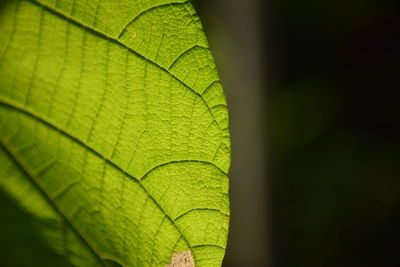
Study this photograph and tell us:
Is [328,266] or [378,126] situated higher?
[378,126]

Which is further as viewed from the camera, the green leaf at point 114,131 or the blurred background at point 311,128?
the blurred background at point 311,128

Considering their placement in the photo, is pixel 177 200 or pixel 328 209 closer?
pixel 177 200

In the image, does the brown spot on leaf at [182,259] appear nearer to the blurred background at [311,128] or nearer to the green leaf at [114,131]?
the green leaf at [114,131]

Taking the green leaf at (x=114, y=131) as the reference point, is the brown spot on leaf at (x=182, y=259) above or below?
below

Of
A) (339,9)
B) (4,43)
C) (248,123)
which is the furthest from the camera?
(339,9)

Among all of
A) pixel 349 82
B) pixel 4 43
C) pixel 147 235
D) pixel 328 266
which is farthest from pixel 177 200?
pixel 349 82

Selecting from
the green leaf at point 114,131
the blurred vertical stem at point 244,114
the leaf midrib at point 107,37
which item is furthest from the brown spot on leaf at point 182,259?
the blurred vertical stem at point 244,114

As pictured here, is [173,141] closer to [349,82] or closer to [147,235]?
[147,235]

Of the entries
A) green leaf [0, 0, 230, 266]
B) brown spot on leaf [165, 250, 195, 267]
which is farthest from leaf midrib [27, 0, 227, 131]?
brown spot on leaf [165, 250, 195, 267]
